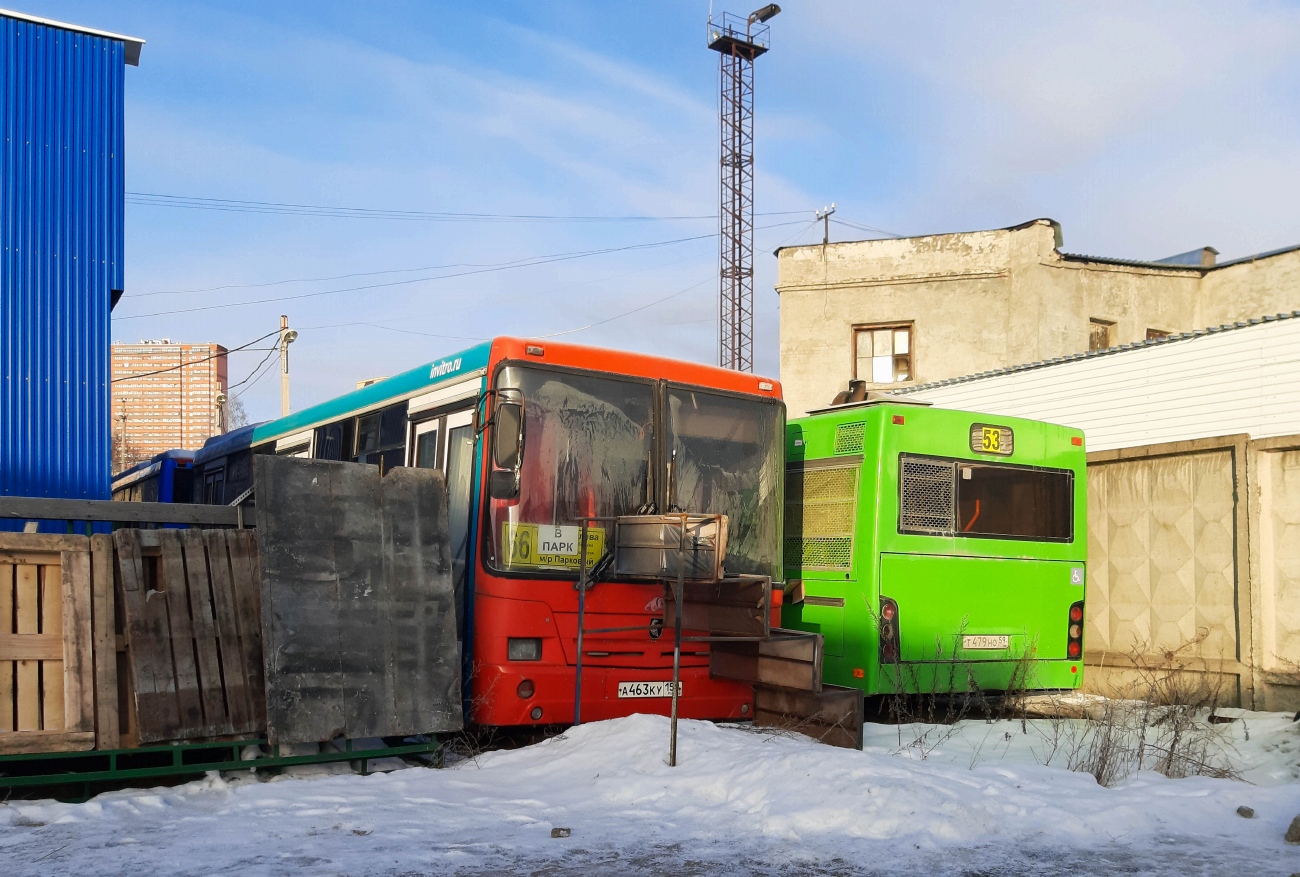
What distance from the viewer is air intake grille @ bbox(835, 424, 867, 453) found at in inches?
417

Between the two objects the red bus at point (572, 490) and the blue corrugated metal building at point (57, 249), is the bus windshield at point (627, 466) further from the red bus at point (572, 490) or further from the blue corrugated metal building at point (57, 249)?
the blue corrugated metal building at point (57, 249)

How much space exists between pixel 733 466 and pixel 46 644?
17.0 feet

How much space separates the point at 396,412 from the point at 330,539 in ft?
9.17

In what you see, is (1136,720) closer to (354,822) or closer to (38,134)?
(354,822)

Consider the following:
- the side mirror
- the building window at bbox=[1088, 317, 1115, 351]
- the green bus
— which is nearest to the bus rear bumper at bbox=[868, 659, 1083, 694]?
the green bus

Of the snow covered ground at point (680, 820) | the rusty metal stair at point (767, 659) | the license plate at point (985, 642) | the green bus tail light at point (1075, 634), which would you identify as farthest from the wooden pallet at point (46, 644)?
the green bus tail light at point (1075, 634)

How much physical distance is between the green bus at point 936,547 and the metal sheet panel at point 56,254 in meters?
7.49

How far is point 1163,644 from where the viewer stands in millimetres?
12383

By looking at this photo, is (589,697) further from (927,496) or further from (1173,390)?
(1173,390)

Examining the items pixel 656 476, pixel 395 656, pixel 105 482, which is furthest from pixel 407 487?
pixel 105 482

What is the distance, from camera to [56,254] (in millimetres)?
12039

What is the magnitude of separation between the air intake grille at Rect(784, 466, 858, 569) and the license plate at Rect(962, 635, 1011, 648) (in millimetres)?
1376

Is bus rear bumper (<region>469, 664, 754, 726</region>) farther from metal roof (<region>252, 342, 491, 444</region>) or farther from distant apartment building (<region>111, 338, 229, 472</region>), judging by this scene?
distant apartment building (<region>111, 338, 229, 472</region>)

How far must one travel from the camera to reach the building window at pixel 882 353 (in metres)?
28.1
